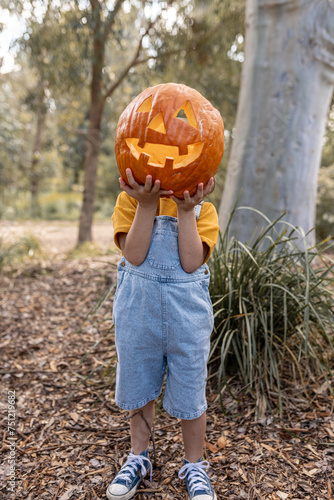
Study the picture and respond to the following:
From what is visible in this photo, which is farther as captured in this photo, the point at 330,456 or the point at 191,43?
the point at 191,43

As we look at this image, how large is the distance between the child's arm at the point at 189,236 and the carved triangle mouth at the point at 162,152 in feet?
0.40

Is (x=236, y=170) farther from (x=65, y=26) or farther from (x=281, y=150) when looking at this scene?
(x=65, y=26)

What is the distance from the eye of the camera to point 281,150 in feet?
12.0

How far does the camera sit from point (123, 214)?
1587 millimetres

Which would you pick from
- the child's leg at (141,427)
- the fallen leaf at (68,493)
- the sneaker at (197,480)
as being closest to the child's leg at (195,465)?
the sneaker at (197,480)

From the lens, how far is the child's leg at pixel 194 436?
5.52ft

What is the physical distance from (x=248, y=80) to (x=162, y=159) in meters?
2.85

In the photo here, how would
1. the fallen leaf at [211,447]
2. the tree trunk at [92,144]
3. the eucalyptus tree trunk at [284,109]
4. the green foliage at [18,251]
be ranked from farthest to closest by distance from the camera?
the tree trunk at [92,144]
the green foliage at [18,251]
the eucalyptus tree trunk at [284,109]
the fallen leaf at [211,447]

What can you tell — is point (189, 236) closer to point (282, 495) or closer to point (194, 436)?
point (194, 436)

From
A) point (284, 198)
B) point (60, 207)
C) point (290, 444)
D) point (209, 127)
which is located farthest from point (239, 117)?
point (60, 207)

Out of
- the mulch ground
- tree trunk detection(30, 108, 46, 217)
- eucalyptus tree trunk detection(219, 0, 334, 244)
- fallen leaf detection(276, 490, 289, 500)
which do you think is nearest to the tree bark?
tree trunk detection(30, 108, 46, 217)

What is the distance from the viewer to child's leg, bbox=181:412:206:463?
1.68m

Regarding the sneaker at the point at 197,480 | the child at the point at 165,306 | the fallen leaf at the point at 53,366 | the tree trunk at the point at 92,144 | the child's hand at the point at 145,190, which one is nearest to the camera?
the child's hand at the point at 145,190

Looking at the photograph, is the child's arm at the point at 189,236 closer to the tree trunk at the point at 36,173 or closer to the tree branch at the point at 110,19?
the tree branch at the point at 110,19
